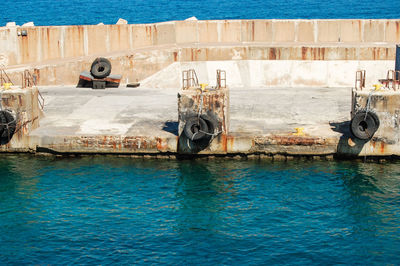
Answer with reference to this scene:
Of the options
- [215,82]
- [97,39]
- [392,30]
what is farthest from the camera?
[392,30]

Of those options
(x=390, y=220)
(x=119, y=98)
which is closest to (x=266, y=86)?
(x=119, y=98)

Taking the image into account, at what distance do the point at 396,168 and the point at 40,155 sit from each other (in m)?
12.8

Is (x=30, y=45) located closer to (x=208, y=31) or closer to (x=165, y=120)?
(x=208, y=31)

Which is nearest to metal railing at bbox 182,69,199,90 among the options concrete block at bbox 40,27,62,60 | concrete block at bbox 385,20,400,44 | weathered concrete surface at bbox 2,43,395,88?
weathered concrete surface at bbox 2,43,395,88

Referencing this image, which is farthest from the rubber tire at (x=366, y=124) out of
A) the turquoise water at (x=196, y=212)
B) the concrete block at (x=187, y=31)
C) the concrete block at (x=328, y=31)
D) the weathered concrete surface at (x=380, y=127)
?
the concrete block at (x=187, y=31)

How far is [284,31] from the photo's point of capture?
3312 centimetres

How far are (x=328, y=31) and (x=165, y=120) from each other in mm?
12026

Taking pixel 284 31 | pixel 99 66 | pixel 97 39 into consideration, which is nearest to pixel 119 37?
pixel 97 39

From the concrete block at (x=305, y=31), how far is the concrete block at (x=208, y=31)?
4275 millimetres

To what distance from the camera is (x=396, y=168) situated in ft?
73.2

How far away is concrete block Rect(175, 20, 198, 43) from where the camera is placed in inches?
1320

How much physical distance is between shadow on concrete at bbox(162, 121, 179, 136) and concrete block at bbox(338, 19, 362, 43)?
12411mm

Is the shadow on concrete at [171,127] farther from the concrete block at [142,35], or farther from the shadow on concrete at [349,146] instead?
the concrete block at [142,35]

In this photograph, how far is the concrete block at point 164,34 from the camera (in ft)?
109
